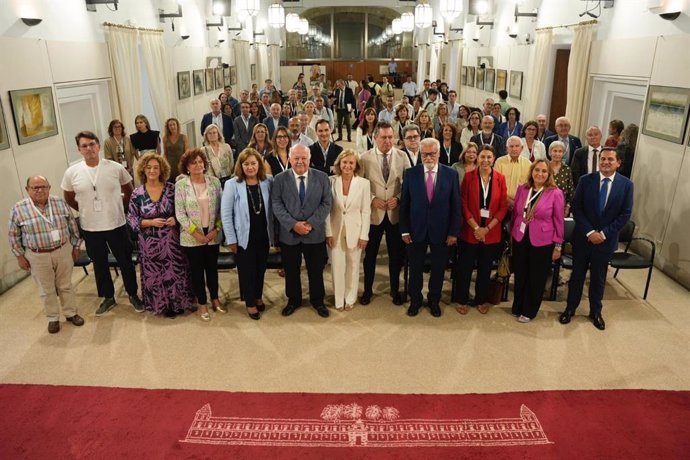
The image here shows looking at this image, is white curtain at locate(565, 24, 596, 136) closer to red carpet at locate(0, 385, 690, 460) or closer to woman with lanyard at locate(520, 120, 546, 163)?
woman with lanyard at locate(520, 120, 546, 163)

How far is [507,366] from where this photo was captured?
13.5ft

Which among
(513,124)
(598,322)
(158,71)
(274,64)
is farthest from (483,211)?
(274,64)

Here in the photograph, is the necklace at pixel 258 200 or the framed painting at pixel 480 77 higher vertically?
the framed painting at pixel 480 77

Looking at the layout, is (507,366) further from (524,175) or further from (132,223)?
(132,223)

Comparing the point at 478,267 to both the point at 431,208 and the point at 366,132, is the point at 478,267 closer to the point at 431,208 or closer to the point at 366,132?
the point at 431,208

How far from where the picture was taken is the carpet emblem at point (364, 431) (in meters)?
3.30

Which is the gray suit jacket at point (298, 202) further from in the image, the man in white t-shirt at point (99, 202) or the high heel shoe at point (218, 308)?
the man in white t-shirt at point (99, 202)

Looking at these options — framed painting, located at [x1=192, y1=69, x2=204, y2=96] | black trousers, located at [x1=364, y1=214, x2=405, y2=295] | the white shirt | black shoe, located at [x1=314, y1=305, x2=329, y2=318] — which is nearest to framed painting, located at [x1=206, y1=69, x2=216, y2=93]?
framed painting, located at [x1=192, y1=69, x2=204, y2=96]

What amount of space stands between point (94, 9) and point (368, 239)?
220 inches

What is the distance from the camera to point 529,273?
15.3 feet

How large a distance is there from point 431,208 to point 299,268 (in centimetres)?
142

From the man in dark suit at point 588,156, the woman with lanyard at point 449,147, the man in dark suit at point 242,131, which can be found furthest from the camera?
the man in dark suit at point 242,131

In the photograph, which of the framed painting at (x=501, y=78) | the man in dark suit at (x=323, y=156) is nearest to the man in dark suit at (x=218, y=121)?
Answer: the man in dark suit at (x=323, y=156)

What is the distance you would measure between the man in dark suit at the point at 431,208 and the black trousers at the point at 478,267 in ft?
0.68
